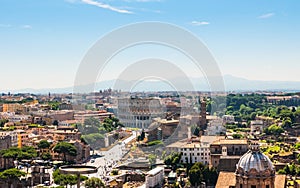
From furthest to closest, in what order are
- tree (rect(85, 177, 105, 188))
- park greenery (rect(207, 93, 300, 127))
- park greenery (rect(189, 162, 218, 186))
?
park greenery (rect(207, 93, 300, 127)) < park greenery (rect(189, 162, 218, 186)) < tree (rect(85, 177, 105, 188))

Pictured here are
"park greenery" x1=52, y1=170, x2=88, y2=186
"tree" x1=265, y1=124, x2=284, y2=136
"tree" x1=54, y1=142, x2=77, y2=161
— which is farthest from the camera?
"tree" x1=265, y1=124, x2=284, y2=136

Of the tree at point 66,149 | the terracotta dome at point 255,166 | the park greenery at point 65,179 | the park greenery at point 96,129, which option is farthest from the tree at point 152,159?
the terracotta dome at point 255,166

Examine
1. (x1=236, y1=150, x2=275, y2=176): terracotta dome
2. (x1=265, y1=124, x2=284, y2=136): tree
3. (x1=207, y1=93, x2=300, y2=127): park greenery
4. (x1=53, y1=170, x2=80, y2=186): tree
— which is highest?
(x1=236, y1=150, x2=275, y2=176): terracotta dome

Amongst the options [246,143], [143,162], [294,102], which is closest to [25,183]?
[143,162]

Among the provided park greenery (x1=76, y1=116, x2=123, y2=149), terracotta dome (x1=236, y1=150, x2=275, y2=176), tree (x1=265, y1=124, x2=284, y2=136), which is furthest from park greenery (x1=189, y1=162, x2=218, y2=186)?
tree (x1=265, y1=124, x2=284, y2=136)

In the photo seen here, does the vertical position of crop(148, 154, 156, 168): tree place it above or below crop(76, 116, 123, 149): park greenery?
below

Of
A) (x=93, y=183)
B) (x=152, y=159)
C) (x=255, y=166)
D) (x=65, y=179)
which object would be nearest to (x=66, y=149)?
(x=152, y=159)

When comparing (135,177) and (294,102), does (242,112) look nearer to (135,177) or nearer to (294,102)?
(294,102)

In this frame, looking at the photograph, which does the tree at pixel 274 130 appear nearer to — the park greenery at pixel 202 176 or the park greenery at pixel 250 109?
the park greenery at pixel 250 109

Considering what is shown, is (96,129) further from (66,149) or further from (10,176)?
(10,176)

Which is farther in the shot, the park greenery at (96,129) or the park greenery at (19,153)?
the park greenery at (96,129)

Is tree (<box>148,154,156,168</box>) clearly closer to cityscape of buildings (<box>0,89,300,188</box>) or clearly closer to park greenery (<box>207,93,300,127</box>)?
cityscape of buildings (<box>0,89,300,188</box>)

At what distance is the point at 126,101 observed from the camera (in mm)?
49031

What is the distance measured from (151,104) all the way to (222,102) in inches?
811
